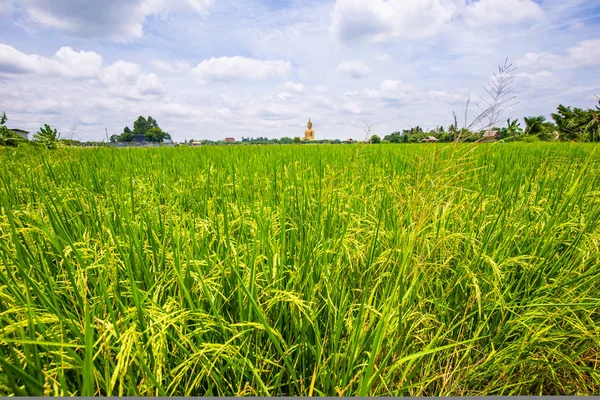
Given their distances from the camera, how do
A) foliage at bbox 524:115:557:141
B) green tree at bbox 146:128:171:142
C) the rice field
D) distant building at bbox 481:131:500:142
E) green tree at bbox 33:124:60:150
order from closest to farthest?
the rice field, distant building at bbox 481:131:500:142, foliage at bbox 524:115:557:141, green tree at bbox 33:124:60:150, green tree at bbox 146:128:171:142

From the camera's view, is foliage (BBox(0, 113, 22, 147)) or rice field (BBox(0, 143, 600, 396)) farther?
foliage (BBox(0, 113, 22, 147))

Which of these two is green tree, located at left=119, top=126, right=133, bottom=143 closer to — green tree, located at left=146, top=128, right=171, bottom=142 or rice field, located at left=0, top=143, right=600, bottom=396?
green tree, located at left=146, top=128, right=171, bottom=142

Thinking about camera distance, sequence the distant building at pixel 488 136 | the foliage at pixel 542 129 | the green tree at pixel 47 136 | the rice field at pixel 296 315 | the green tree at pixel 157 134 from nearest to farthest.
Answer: the rice field at pixel 296 315
the distant building at pixel 488 136
the foliage at pixel 542 129
the green tree at pixel 47 136
the green tree at pixel 157 134

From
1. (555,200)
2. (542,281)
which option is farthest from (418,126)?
(542,281)

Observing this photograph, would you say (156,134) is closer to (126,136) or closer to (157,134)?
(157,134)

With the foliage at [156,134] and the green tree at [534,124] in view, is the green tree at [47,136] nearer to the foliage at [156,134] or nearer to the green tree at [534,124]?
the foliage at [156,134]

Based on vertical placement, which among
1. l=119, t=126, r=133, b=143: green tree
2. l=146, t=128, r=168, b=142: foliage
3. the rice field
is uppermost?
l=146, t=128, r=168, b=142: foliage

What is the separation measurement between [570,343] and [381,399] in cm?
92

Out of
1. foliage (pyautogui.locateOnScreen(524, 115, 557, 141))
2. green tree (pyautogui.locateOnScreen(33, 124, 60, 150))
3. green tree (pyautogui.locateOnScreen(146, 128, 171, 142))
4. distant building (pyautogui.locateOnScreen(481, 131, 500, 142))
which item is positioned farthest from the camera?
green tree (pyautogui.locateOnScreen(146, 128, 171, 142))

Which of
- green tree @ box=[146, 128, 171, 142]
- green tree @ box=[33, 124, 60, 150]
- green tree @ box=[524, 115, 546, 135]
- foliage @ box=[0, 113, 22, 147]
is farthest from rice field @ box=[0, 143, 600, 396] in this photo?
foliage @ box=[0, 113, 22, 147]

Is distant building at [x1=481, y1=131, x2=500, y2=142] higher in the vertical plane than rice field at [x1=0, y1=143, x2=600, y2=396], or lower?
higher

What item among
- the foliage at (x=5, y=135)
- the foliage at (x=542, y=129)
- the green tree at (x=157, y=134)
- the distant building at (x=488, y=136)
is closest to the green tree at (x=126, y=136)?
the green tree at (x=157, y=134)

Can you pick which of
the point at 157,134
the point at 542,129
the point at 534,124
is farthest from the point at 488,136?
the point at 157,134

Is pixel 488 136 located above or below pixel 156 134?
below
